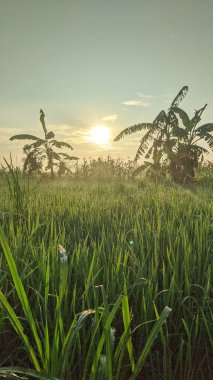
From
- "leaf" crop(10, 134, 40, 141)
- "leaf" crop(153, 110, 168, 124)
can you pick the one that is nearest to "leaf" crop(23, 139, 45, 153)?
"leaf" crop(10, 134, 40, 141)

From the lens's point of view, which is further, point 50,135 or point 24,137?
point 50,135

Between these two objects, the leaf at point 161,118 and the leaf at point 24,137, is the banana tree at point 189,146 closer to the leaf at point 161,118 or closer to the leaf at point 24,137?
the leaf at point 161,118

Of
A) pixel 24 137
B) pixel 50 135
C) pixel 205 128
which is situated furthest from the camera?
pixel 50 135

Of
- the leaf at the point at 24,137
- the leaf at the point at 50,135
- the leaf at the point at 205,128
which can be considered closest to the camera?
the leaf at the point at 205,128

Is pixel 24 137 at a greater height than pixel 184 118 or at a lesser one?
lesser

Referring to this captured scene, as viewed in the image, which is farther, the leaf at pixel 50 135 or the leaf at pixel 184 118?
the leaf at pixel 50 135

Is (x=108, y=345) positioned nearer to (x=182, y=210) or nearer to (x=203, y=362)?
(x=203, y=362)

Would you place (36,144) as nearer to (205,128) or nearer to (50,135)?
(50,135)

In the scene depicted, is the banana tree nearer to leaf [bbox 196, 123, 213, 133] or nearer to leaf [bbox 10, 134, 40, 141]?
leaf [bbox 196, 123, 213, 133]

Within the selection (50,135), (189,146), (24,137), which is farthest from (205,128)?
(24,137)

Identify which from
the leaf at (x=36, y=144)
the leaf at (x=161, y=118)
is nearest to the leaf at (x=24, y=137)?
the leaf at (x=36, y=144)

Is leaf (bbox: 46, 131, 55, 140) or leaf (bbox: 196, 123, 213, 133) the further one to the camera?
leaf (bbox: 46, 131, 55, 140)

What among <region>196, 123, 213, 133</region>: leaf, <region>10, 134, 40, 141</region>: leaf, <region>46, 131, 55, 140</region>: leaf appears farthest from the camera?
<region>46, 131, 55, 140</region>: leaf

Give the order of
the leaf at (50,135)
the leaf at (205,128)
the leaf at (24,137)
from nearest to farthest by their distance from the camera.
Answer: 1. the leaf at (205,128)
2. the leaf at (24,137)
3. the leaf at (50,135)
